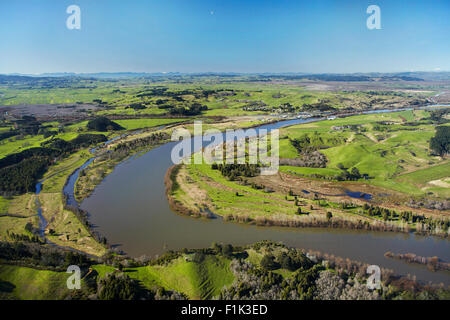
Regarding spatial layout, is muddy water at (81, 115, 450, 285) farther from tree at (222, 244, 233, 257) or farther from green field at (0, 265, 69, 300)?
green field at (0, 265, 69, 300)

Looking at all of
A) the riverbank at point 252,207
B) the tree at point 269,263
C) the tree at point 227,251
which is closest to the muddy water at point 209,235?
the riverbank at point 252,207

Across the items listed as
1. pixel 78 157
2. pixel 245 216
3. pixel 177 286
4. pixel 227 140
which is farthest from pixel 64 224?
pixel 227 140

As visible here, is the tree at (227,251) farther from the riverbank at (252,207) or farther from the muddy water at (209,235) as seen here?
the riverbank at (252,207)

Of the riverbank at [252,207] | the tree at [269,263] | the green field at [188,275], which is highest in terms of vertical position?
the riverbank at [252,207]

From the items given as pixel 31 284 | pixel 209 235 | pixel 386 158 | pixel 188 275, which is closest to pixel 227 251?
pixel 188 275

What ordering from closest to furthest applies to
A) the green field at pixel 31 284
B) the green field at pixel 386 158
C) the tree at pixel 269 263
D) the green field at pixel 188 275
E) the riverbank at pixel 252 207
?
the green field at pixel 31 284 → the green field at pixel 188 275 → the tree at pixel 269 263 → the riverbank at pixel 252 207 → the green field at pixel 386 158

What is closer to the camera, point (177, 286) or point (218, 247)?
point (177, 286)

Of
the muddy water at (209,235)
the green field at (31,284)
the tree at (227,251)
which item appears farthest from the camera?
the muddy water at (209,235)
